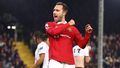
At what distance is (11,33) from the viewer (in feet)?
85.0

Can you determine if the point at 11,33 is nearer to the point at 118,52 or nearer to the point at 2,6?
the point at 2,6

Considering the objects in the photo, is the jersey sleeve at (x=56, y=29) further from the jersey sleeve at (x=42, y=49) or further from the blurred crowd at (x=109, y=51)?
the blurred crowd at (x=109, y=51)

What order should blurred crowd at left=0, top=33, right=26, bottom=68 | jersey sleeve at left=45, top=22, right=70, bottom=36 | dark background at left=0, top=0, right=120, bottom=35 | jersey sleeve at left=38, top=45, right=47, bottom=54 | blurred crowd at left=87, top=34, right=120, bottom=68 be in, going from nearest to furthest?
jersey sleeve at left=45, top=22, right=70, bottom=36 < jersey sleeve at left=38, top=45, right=47, bottom=54 < blurred crowd at left=87, top=34, right=120, bottom=68 < blurred crowd at left=0, top=33, right=26, bottom=68 < dark background at left=0, top=0, right=120, bottom=35

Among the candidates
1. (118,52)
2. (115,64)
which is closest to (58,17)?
(115,64)

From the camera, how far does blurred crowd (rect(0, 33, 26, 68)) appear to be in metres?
22.1

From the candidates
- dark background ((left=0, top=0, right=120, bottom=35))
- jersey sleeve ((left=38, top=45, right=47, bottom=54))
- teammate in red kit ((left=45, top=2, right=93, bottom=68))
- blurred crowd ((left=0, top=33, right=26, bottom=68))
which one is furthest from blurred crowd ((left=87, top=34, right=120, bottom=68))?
teammate in red kit ((left=45, top=2, right=93, bottom=68))

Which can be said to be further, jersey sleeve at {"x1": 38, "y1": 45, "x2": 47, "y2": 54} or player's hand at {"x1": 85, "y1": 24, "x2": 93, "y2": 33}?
jersey sleeve at {"x1": 38, "y1": 45, "x2": 47, "y2": 54}

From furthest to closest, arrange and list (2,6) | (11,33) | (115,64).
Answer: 1. (2,6)
2. (11,33)
3. (115,64)

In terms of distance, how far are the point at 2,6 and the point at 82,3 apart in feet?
13.2

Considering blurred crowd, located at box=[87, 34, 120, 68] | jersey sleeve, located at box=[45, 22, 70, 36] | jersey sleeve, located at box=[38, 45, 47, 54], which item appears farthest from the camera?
blurred crowd, located at box=[87, 34, 120, 68]

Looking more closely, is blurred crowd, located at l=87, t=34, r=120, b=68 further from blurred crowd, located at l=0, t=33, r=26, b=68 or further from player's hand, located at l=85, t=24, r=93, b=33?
player's hand, located at l=85, t=24, r=93, b=33

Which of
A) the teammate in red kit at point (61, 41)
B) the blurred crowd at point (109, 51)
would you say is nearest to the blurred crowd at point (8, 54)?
the blurred crowd at point (109, 51)

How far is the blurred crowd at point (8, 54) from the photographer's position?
22141 mm

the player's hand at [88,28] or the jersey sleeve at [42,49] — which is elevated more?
the player's hand at [88,28]
